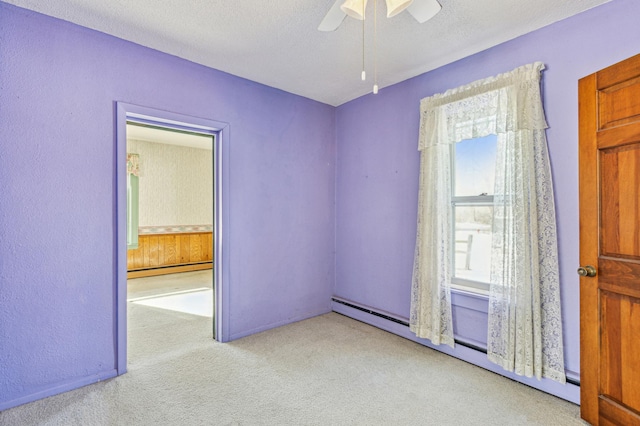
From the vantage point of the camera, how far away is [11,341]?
6.72 feet

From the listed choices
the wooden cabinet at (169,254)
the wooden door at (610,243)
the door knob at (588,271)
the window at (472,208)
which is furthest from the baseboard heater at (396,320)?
the wooden cabinet at (169,254)

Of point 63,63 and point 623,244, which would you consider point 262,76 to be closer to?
point 63,63

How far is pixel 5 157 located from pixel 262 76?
206cm

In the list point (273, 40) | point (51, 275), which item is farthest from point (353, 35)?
point (51, 275)

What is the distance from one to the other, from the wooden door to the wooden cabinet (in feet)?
20.2

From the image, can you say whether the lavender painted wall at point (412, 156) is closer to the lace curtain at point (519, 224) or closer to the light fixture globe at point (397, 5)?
the lace curtain at point (519, 224)

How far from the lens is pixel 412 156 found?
10.2 feet

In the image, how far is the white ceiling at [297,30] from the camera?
6.70 ft

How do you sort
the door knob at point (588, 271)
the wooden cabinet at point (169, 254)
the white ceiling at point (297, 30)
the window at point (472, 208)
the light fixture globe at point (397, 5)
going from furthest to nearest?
the wooden cabinet at point (169, 254), the window at point (472, 208), the white ceiling at point (297, 30), the door knob at point (588, 271), the light fixture globe at point (397, 5)

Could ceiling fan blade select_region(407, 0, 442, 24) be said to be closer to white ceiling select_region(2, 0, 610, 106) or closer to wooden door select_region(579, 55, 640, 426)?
white ceiling select_region(2, 0, 610, 106)

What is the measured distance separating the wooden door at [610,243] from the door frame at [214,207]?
273cm

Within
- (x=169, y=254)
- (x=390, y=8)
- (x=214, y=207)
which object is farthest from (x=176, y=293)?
(x=390, y=8)

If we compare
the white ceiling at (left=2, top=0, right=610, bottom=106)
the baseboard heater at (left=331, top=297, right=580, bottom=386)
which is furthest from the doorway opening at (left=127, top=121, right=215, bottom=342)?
the white ceiling at (left=2, top=0, right=610, bottom=106)

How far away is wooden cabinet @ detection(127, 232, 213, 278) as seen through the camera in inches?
229
